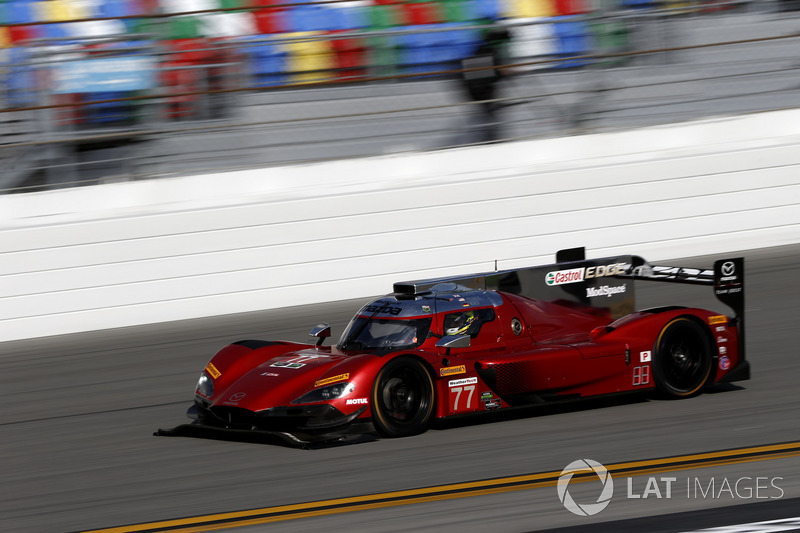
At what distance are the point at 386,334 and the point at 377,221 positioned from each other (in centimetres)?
498

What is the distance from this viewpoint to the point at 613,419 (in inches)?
257

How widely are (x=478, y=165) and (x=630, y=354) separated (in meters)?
5.94

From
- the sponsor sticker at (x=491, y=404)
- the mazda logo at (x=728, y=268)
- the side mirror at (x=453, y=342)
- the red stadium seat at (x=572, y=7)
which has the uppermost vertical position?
the red stadium seat at (x=572, y=7)

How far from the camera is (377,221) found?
11.5 metres

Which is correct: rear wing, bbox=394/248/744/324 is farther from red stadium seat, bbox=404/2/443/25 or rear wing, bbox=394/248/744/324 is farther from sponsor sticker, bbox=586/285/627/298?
red stadium seat, bbox=404/2/443/25

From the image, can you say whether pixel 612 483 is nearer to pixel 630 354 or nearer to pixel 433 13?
pixel 630 354

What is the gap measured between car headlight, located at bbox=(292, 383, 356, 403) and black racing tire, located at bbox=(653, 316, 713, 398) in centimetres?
215

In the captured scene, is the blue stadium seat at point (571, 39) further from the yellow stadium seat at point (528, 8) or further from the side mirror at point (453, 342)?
the side mirror at point (453, 342)

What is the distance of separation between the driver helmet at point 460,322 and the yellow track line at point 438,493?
143cm

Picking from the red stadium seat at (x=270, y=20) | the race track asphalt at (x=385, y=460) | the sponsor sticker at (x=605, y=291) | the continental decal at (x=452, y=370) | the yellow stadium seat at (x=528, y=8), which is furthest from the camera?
the yellow stadium seat at (x=528, y=8)

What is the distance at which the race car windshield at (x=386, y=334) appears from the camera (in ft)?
21.4

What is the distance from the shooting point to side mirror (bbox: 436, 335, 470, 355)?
6371 mm

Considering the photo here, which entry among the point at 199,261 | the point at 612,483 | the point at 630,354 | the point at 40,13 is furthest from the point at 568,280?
the point at 40,13

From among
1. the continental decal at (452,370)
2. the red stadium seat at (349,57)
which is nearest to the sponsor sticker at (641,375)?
the continental decal at (452,370)
